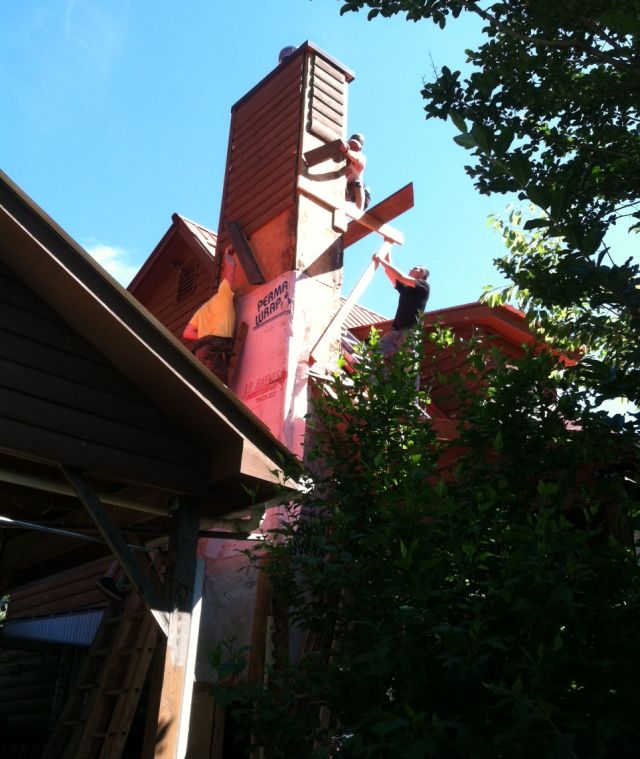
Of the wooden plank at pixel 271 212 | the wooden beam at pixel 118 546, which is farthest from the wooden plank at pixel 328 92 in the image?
the wooden beam at pixel 118 546

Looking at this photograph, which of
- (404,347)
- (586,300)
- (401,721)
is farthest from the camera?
(404,347)

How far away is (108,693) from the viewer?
25.0 feet

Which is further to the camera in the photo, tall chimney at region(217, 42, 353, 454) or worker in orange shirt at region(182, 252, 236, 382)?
worker in orange shirt at region(182, 252, 236, 382)

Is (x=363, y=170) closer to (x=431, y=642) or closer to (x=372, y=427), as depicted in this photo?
(x=372, y=427)

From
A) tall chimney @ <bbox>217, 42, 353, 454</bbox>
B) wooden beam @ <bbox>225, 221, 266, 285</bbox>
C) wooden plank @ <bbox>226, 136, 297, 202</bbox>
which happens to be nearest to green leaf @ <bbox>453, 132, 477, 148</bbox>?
tall chimney @ <bbox>217, 42, 353, 454</bbox>

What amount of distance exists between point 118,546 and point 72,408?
0.91m

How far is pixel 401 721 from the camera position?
2924 mm

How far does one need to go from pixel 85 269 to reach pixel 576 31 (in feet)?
11.1

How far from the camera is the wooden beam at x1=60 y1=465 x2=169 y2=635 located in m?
4.81

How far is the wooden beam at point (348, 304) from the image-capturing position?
953cm

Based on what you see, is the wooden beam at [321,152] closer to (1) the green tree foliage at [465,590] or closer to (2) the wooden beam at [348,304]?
(2) the wooden beam at [348,304]

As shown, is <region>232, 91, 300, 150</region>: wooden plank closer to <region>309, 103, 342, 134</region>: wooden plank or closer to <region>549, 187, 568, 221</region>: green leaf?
<region>309, 103, 342, 134</region>: wooden plank

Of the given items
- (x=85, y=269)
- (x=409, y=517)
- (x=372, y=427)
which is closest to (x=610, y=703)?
(x=409, y=517)

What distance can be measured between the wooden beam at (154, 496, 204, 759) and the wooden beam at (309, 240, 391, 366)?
4.32 metres
